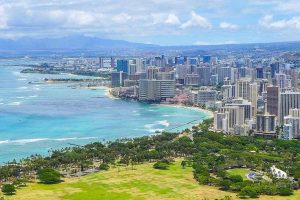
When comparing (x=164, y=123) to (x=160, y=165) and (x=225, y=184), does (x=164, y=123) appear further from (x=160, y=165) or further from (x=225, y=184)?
(x=225, y=184)

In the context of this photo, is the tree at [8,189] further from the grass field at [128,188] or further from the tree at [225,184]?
the tree at [225,184]

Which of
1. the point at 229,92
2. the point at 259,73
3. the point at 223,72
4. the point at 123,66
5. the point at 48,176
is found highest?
the point at 123,66

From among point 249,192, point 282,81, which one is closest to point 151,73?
point 282,81

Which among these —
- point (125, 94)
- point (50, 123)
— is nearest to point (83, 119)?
point (50, 123)

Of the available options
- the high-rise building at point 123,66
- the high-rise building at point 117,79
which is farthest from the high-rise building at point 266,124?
the high-rise building at point 123,66

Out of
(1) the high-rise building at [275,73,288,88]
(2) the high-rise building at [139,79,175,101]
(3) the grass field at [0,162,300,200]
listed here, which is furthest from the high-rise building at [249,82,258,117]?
(3) the grass field at [0,162,300,200]

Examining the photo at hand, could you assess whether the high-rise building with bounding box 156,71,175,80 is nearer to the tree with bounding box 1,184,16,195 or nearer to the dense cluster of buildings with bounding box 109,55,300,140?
the dense cluster of buildings with bounding box 109,55,300,140

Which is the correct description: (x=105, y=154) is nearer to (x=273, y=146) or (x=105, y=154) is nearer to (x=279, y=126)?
(x=273, y=146)
